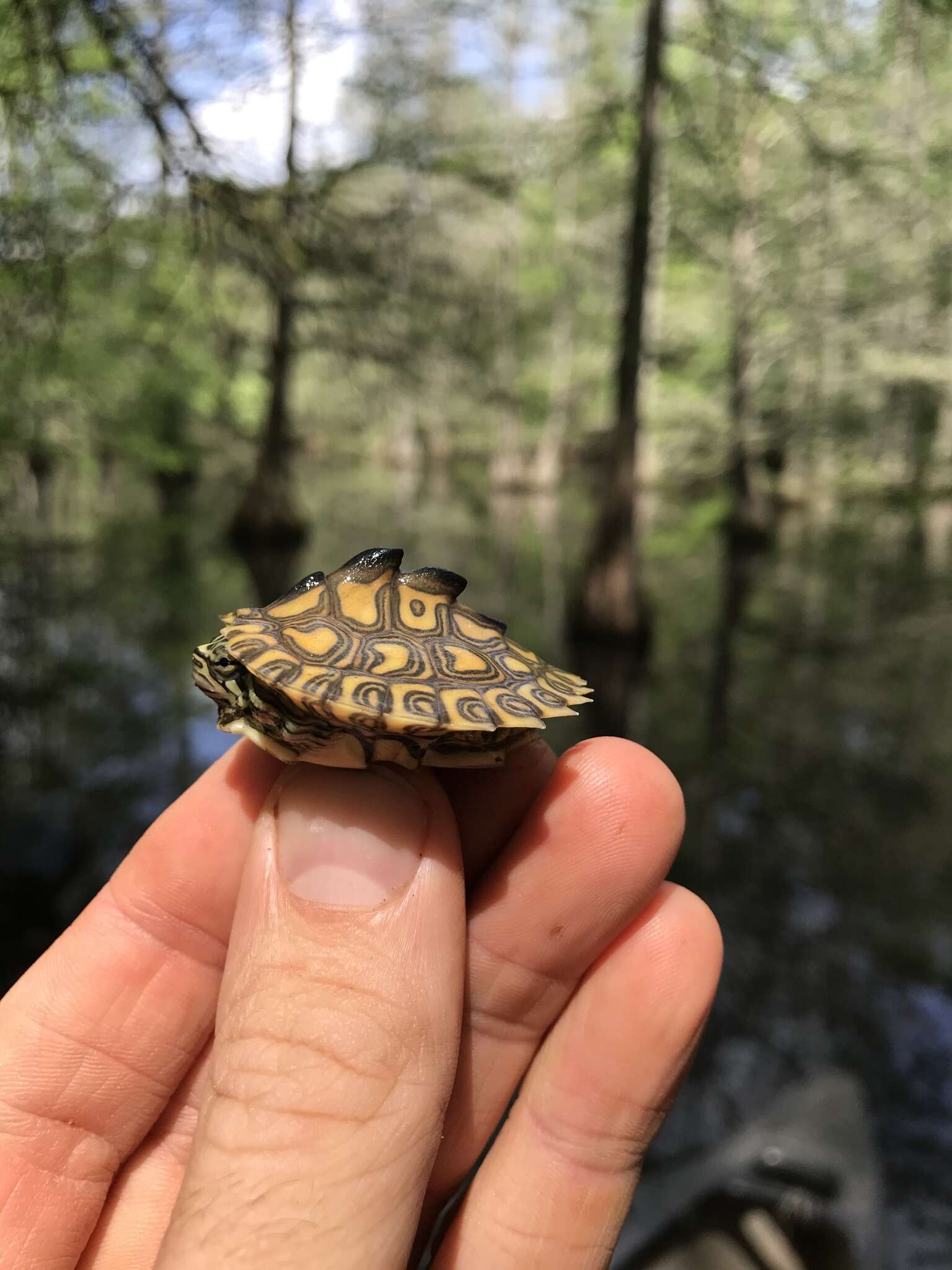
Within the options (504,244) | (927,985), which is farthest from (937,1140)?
(504,244)

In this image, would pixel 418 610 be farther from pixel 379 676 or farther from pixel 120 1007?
pixel 120 1007

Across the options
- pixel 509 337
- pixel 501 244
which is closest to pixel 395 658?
pixel 509 337

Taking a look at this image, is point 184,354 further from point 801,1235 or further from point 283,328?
point 801,1235

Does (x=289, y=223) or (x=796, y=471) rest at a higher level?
(x=796, y=471)

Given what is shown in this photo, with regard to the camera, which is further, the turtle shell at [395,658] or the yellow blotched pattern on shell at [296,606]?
the yellow blotched pattern on shell at [296,606]

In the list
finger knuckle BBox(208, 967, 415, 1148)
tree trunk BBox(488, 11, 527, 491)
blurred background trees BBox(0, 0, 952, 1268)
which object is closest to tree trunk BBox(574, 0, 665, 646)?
blurred background trees BBox(0, 0, 952, 1268)

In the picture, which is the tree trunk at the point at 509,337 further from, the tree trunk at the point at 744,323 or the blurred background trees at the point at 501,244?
the tree trunk at the point at 744,323

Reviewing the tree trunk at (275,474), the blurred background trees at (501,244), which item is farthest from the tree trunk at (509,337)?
the tree trunk at (275,474)
